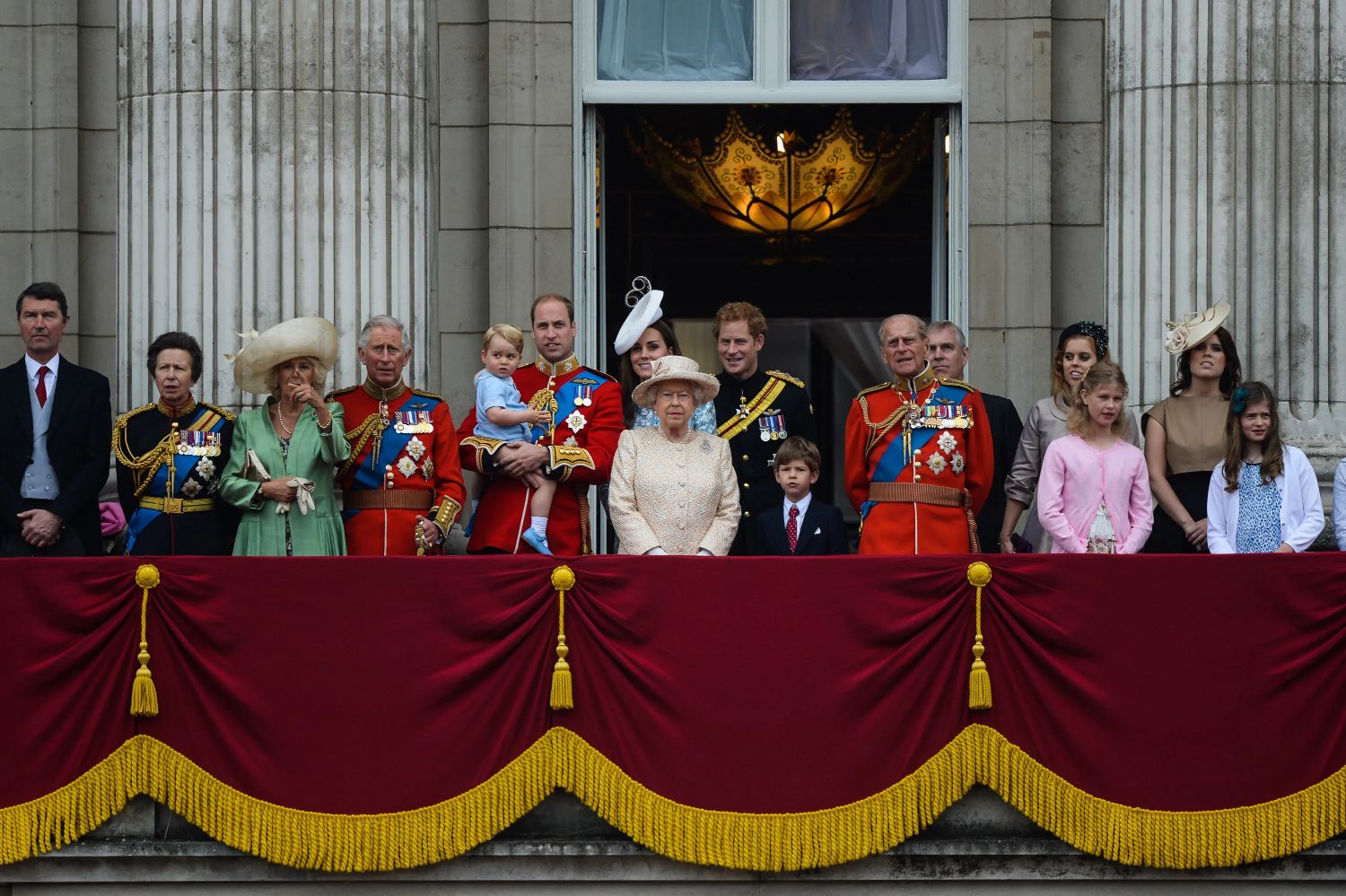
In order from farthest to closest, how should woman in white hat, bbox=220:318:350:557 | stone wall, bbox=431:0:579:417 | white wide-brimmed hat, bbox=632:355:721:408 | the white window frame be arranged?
the white window frame < stone wall, bbox=431:0:579:417 < white wide-brimmed hat, bbox=632:355:721:408 < woman in white hat, bbox=220:318:350:557

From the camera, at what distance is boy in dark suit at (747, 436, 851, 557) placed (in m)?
10.1

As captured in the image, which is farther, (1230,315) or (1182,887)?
(1230,315)

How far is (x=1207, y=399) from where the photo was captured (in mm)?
10375

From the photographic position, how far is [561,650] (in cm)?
902

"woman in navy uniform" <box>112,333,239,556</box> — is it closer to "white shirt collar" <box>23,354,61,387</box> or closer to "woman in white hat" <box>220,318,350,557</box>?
"woman in white hat" <box>220,318,350,557</box>

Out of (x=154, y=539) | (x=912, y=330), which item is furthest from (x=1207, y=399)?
(x=154, y=539)

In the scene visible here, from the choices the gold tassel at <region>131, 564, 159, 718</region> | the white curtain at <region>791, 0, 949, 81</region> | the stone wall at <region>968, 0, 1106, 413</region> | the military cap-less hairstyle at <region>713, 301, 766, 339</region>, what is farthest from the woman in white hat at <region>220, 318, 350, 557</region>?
the stone wall at <region>968, 0, 1106, 413</region>

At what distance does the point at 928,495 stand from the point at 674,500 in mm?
1230

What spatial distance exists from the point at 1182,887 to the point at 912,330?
283cm

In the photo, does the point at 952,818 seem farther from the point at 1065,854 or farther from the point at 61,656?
the point at 61,656

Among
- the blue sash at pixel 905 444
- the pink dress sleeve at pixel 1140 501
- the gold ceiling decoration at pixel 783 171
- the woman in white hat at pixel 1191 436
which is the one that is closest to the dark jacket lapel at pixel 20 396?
the blue sash at pixel 905 444

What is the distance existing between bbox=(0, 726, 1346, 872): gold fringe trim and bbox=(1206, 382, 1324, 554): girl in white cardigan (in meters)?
1.26

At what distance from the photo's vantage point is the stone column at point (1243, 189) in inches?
463

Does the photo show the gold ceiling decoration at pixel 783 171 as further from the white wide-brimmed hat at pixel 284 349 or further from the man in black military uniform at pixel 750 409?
the white wide-brimmed hat at pixel 284 349
